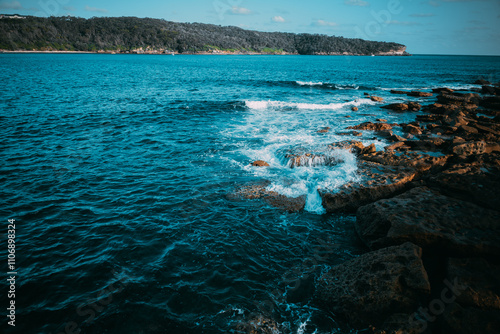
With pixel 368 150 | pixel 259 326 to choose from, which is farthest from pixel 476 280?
pixel 368 150

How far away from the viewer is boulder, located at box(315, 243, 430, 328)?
7.23 m

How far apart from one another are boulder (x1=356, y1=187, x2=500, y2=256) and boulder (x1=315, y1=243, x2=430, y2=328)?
953 millimetres

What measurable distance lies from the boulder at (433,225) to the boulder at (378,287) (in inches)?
37.5

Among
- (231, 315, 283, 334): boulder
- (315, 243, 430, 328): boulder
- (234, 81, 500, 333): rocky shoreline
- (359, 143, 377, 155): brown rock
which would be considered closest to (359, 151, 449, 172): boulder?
(359, 143, 377, 155): brown rock

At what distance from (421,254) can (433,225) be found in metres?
1.33

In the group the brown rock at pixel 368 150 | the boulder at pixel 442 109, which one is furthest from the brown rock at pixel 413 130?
the boulder at pixel 442 109

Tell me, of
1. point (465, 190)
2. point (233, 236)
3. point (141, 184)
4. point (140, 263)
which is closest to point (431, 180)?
point (465, 190)

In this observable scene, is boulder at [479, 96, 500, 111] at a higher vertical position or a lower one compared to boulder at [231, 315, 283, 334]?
higher

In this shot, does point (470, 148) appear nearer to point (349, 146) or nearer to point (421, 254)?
point (349, 146)

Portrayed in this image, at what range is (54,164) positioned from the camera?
17219 millimetres

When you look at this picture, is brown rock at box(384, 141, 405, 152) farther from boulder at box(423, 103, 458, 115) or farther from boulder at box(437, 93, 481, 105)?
boulder at box(437, 93, 481, 105)

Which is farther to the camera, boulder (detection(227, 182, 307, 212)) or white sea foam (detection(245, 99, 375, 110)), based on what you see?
white sea foam (detection(245, 99, 375, 110))

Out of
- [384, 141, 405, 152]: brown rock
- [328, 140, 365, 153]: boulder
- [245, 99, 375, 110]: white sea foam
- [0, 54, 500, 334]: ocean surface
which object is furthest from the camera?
[245, 99, 375, 110]: white sea foam

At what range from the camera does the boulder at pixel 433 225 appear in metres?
8.21
